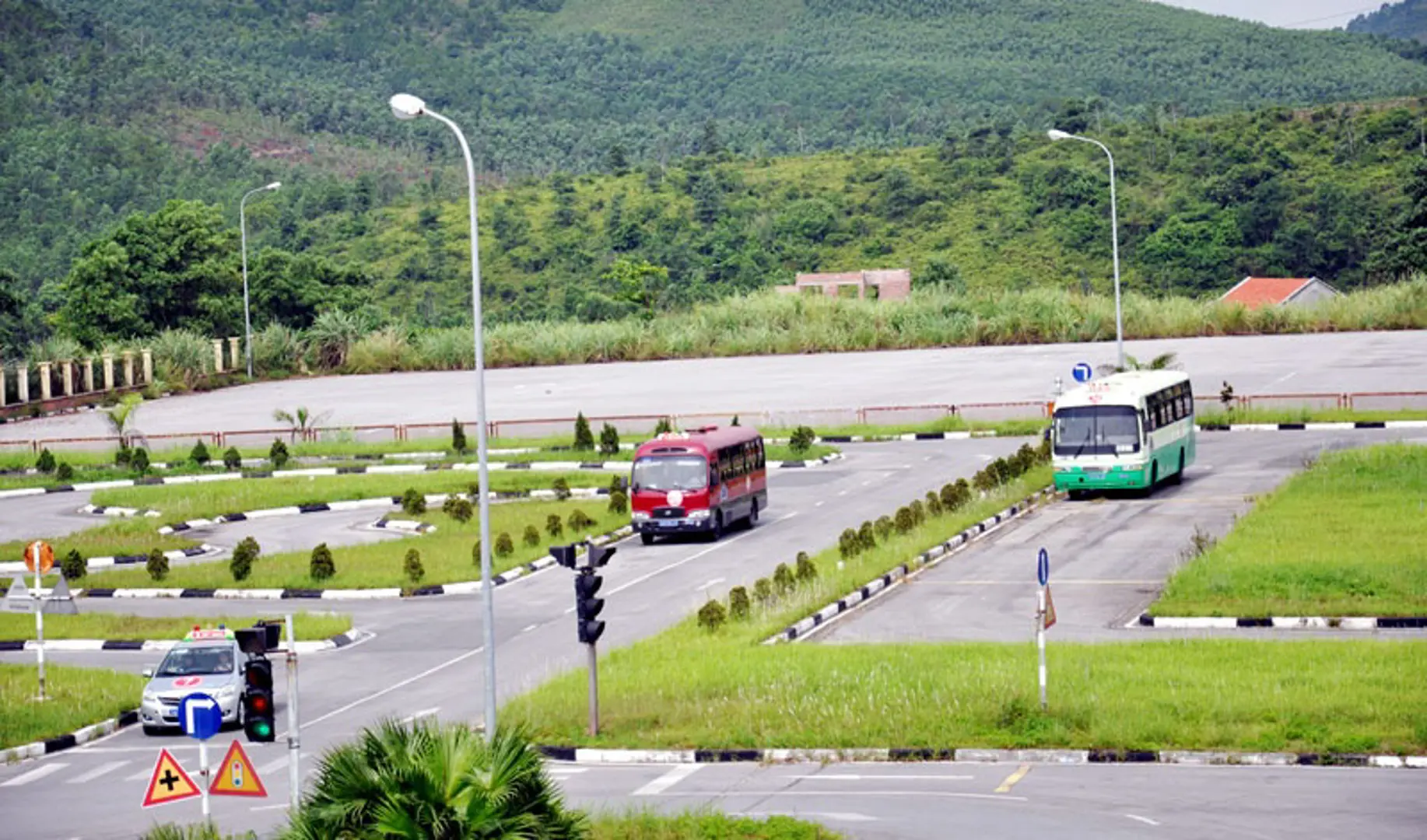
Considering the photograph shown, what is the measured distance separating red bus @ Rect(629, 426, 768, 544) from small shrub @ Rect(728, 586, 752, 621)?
893cm

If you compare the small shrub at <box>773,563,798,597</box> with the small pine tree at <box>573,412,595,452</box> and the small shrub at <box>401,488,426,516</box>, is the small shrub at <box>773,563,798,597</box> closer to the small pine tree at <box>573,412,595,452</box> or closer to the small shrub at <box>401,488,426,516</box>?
the small shrub at <box>401,488,426,516</box>

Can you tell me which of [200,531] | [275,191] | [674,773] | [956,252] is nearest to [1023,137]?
[956,252]

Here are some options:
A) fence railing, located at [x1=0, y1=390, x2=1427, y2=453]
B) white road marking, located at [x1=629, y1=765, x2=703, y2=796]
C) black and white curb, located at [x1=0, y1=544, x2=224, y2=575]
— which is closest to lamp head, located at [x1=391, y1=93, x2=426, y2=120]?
white road marking, located at [x1=629, y1=765, x2=703, y2=796]

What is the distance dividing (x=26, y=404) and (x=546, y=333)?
22.6 m

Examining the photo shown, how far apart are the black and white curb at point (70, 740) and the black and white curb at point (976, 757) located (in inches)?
287

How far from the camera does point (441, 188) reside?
6417 inches

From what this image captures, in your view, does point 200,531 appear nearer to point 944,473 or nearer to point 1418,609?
point 944,473

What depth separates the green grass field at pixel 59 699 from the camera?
2847cm

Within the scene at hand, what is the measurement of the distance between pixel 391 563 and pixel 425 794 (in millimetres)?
26633

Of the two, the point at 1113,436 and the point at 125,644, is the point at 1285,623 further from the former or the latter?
the point at 125,644

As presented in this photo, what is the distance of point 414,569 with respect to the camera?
39562mm

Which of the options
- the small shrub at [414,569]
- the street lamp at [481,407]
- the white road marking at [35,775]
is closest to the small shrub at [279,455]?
the small shrub at [414,569]

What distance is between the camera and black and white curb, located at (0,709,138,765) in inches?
1085

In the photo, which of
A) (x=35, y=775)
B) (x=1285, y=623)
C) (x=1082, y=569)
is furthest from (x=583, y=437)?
(x=35, y=775)
